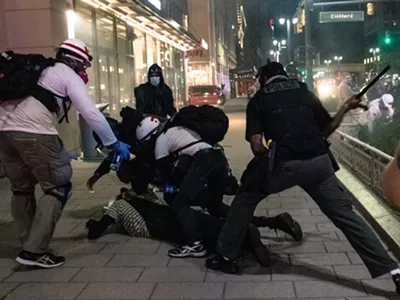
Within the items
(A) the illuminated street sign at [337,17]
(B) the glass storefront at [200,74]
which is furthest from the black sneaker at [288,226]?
(B) the glass storefront at [200,74]

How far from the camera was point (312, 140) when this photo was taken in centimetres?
400

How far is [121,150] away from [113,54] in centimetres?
1275

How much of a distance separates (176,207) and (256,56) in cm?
13752

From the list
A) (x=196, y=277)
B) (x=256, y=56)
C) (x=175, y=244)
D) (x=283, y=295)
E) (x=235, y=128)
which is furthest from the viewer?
(x=256, y=56)

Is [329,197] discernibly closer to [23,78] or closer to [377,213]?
[377,213]

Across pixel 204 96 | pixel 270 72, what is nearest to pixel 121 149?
pixel 270 72

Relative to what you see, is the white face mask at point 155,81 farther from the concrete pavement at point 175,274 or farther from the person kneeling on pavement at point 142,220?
the concrete pavement at point 175,274

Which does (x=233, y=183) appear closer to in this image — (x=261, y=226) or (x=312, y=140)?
(x=261, y=226)

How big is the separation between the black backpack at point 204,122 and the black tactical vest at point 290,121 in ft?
2.43

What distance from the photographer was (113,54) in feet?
55.7

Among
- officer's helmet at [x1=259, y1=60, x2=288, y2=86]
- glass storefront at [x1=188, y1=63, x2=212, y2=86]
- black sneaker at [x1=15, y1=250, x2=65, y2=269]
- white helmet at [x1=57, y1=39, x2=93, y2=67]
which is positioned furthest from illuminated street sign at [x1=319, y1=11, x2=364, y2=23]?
glass storefront at [x1=188, y1=63, x2=212, y2=86]

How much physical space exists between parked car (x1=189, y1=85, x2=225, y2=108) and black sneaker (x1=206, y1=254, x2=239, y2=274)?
2561cm

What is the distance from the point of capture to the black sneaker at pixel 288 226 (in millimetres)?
5223

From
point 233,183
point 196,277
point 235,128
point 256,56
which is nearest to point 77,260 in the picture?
point 196,277
